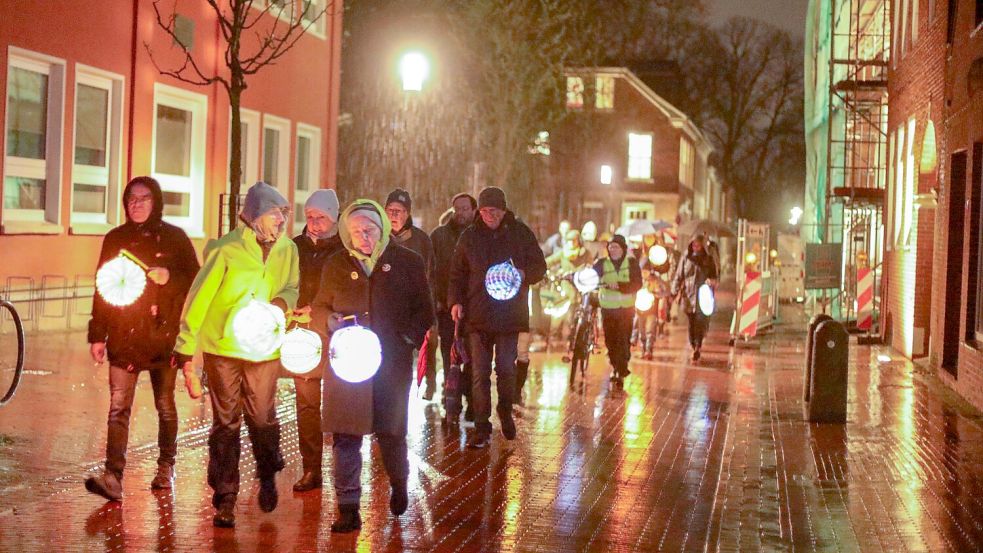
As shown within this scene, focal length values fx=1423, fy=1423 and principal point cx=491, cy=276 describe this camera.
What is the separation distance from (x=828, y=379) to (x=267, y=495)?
255 inches

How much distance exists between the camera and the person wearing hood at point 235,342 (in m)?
7.92

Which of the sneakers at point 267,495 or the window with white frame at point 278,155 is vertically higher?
the window with white frame at point 278,155

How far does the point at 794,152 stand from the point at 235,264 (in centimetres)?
7812

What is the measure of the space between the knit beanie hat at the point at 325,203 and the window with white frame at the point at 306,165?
16245 mm

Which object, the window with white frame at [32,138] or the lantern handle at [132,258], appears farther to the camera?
the window with white frame at [32,138]

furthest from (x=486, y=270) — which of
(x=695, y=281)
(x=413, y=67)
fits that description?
(x=413, y=67)

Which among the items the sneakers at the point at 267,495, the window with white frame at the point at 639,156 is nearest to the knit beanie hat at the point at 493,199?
the sneakers at the point at 267,495

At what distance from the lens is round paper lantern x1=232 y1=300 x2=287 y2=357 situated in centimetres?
790

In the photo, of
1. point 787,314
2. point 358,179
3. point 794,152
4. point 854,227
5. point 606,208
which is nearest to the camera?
point 854,227

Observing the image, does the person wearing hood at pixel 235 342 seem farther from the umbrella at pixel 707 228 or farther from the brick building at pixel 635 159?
the brick building at pixel 635 159

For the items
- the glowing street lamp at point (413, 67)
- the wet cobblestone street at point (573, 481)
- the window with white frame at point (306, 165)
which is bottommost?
the wet cobblestone street at point (573, 481)

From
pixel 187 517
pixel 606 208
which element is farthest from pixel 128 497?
pixel 606 208

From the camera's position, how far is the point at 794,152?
83.4 meters

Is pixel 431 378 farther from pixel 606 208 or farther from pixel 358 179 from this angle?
pixel 606 208
